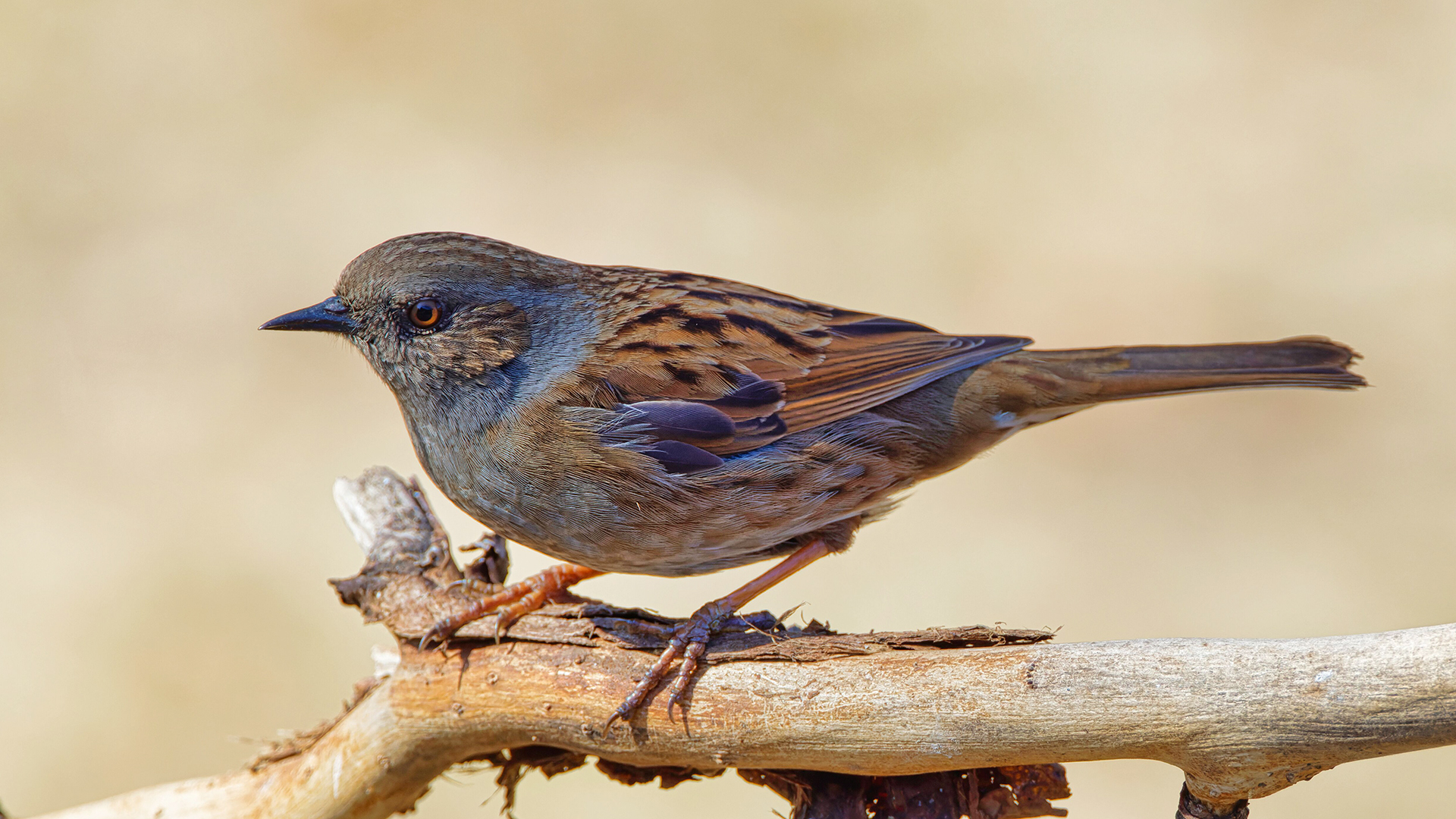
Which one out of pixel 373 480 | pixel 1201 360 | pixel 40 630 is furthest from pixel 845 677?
pixel 40 630

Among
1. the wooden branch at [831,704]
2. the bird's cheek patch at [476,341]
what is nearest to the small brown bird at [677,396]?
the bird's cheek patch at [476,341]

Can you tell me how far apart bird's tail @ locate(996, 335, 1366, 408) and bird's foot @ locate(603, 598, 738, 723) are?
5.19 feet

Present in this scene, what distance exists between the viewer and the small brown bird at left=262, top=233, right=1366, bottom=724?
3604 mm

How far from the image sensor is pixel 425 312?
3.78 m

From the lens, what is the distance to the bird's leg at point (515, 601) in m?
3.75

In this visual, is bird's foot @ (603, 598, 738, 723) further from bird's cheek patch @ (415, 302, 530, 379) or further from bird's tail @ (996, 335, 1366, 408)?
bird's tail @ (996, 335, 1366, 408)

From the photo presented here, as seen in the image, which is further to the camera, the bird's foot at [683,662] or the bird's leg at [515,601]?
the bird's leg at [515,601]

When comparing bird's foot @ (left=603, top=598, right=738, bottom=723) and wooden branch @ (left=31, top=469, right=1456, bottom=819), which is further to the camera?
bird's foot @ (left=603, top=598, right=738, bottom=723)

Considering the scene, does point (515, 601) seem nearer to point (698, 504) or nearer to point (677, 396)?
point (698, 504)

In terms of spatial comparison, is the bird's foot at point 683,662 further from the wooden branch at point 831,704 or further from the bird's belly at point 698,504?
the bird's belly at point 698,504

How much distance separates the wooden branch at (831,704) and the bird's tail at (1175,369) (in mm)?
1441

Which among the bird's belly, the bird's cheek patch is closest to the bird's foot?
the bird's belly

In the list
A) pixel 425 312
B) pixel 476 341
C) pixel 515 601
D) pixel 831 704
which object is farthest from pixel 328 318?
pixel 831 704

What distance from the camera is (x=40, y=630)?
7.20m
